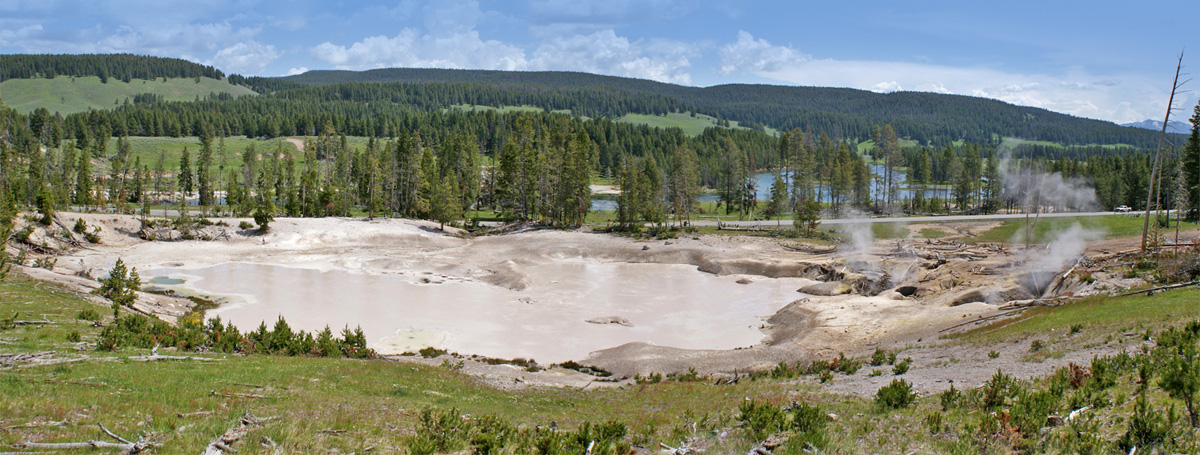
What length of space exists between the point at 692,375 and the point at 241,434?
17.1 metres

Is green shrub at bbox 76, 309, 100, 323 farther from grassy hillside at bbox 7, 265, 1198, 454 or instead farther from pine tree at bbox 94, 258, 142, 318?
pine tree at bbox 94, 258, 142, 318

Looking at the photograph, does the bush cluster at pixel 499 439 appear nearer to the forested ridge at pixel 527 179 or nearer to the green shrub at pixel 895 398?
the green shrub at pixel 895 398

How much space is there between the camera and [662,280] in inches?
2096

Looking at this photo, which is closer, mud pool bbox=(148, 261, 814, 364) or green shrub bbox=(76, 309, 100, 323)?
green shrub bbox=(76, 309, 100, 323)

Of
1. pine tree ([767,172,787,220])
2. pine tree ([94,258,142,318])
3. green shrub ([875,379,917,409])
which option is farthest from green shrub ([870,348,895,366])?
pine tree ([767,172,787,220])

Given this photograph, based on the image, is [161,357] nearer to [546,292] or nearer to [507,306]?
[507,306]

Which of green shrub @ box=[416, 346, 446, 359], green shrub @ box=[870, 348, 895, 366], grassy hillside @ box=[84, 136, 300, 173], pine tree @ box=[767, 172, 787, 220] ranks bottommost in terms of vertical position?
green shrub @ box=[416, 346, 446, 359]

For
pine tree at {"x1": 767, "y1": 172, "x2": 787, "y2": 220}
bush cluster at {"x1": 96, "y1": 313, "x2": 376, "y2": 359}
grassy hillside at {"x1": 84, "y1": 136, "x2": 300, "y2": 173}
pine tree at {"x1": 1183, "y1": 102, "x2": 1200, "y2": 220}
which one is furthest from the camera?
grassy hillside at {"x1": 84, "y1": 136, "x2": 300, "y2": 173}

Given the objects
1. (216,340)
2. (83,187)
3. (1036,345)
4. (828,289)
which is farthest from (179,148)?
(1036,345)

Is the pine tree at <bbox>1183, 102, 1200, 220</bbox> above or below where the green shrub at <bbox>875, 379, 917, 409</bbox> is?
above

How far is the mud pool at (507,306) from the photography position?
111ft

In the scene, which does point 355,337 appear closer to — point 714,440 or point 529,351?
point 529,351

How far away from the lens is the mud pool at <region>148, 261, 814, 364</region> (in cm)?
3378

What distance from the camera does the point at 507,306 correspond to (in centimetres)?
4181
